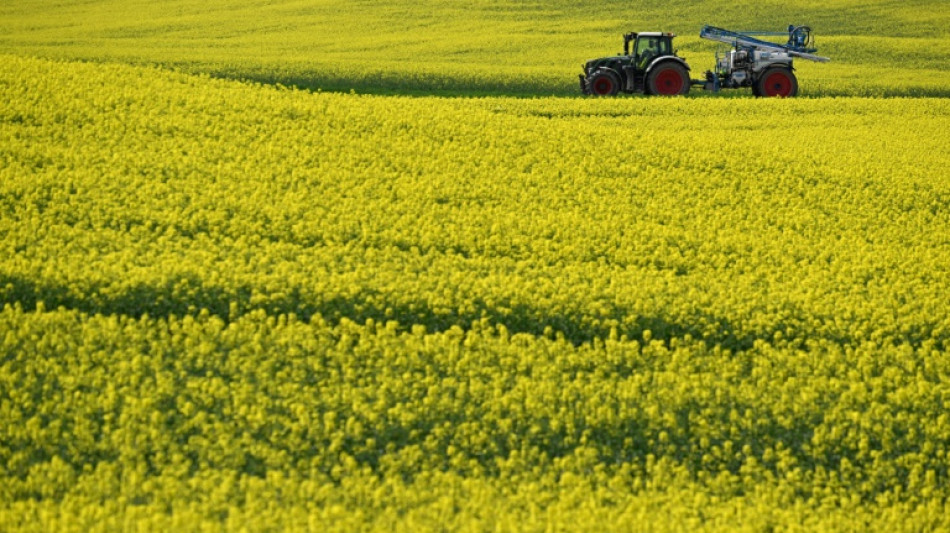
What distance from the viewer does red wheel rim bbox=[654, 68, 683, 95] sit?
31266 millimetres

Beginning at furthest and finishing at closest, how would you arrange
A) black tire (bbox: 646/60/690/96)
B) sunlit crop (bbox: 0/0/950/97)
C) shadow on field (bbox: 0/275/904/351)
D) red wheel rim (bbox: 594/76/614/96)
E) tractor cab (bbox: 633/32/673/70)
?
sunlit crop (bbox: 0/0/950/97) → red wheel rim (bbox: 594/76/614/96) → tractor cab (bbox: 633/32/673/70) → black tire (bbox: 646/60/690/96) → shadow on field (bbox: 0/275/904/351)

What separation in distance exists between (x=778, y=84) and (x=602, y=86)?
18.2 feet

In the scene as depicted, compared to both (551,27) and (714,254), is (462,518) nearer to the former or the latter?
(714,254)

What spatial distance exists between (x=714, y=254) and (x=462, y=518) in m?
6.89

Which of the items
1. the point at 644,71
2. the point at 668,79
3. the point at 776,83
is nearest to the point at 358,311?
the point at 668,79

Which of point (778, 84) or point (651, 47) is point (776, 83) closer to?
point (778, 84)

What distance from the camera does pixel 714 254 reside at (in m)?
14.6

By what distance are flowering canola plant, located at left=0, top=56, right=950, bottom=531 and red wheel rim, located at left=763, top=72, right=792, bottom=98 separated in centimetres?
1428

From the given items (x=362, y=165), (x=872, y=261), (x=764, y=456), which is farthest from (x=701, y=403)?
(x=362, y=165)

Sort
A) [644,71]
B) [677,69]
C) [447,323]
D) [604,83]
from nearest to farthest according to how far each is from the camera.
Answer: [447,323] → [677,69] → [644,71] → [604,83]

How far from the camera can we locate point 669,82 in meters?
31.4

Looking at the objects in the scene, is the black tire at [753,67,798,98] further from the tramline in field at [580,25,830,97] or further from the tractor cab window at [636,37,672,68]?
the tractor cab window at [636,37,672,68]

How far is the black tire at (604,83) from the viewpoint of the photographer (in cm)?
3150

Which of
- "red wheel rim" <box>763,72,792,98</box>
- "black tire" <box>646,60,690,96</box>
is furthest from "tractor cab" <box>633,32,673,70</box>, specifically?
"red wheel rim" <box>763,72,792,98</box>
